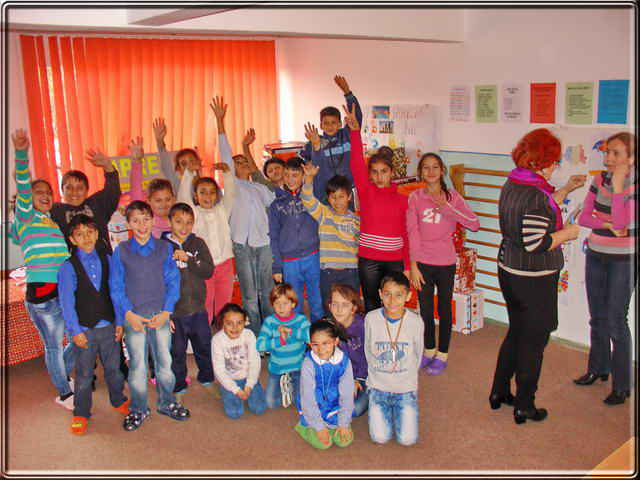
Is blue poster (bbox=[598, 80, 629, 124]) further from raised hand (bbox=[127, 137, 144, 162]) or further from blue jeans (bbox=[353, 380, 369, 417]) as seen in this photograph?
raised hand (bbox=[127, 137, 144, 162])

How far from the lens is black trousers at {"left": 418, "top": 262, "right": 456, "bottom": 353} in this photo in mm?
3896

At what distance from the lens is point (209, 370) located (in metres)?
3.89

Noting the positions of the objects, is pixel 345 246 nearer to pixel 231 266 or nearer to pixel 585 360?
pixel 231 266

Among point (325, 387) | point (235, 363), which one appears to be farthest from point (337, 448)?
point (235, 363)

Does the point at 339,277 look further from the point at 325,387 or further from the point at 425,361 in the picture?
the point at 325,387

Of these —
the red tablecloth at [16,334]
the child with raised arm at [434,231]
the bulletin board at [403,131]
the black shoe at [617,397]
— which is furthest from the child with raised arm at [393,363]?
the red tablecloth at [16,334]

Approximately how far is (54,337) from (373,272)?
6.03 ft

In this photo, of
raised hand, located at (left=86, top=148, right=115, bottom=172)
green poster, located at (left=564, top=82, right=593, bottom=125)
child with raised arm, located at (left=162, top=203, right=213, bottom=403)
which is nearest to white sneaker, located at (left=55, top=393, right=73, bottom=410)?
child with raised arm, located at (left=162, top=203, right=213, bottom=403)

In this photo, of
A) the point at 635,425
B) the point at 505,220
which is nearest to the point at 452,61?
the point at 505,220

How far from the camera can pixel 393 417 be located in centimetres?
328

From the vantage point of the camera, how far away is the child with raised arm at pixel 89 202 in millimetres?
3650

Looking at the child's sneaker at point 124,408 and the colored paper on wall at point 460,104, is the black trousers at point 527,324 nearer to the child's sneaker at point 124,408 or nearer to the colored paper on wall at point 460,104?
the colored paper on wall at point 460,104

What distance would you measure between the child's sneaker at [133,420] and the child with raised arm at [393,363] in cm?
125

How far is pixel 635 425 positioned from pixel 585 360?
2.77ft
